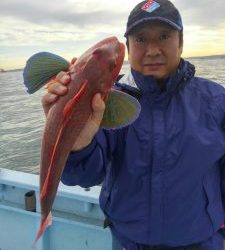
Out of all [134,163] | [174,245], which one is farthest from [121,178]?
[174,245]

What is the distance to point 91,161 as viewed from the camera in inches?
95.0

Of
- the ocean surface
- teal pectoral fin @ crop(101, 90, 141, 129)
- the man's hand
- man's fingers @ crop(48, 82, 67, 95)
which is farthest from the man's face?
the ocean surface

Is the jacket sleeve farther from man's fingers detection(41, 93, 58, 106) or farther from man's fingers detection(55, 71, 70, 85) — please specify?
man's fingers detection(55, 71, 70, 85)

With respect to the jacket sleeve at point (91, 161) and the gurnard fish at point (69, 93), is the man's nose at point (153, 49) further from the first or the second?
the jacket sleeve at point (91, 161)

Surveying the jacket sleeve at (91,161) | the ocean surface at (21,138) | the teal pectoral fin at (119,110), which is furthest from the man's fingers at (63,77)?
the ocean surface at (21,138)

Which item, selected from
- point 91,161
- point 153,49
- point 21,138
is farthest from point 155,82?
point 21,138

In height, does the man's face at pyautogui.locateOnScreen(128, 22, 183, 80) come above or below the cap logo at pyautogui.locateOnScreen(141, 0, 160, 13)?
below

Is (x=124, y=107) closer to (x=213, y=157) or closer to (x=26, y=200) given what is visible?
(x=213, y=157)

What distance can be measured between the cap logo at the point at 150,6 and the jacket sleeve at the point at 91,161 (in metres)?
0.85

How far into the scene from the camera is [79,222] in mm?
4160

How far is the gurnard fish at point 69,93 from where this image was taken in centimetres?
195

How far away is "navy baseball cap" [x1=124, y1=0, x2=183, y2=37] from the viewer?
2482 millimetres

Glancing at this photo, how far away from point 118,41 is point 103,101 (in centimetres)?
33

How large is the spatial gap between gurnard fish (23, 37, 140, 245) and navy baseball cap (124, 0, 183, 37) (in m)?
0.53
